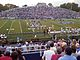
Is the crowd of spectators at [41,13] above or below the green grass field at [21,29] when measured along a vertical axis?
below

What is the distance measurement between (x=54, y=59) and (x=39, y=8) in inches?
4507

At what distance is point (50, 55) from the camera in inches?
343

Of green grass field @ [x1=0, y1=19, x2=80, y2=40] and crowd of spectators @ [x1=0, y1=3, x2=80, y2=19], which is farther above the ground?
green grass field @ [x1=0, y1=19, x2=80, y2=40]

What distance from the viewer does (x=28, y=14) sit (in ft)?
357

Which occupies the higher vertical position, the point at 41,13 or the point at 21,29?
the point at 21,29

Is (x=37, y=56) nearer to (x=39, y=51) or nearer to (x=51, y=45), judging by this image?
(x=39, y=51)

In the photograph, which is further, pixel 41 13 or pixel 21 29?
pixel 41 13

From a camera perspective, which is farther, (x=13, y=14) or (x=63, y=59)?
(x=13, y=14)

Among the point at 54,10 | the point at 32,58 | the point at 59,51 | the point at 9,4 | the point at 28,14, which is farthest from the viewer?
the point at 9,4

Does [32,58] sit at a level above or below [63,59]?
below

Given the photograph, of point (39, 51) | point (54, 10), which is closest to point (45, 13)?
point (54, 10)

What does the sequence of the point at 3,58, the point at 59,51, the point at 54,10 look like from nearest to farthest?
1. the point at 3,58
2. the point at 59,51
3. the point at 54,10

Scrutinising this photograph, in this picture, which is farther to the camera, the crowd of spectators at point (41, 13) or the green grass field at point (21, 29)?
the crowd of spectators at point (41, 13)

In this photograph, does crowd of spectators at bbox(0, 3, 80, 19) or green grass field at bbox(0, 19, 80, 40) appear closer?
green grass field at bbox(0, 19, 80, 40)
